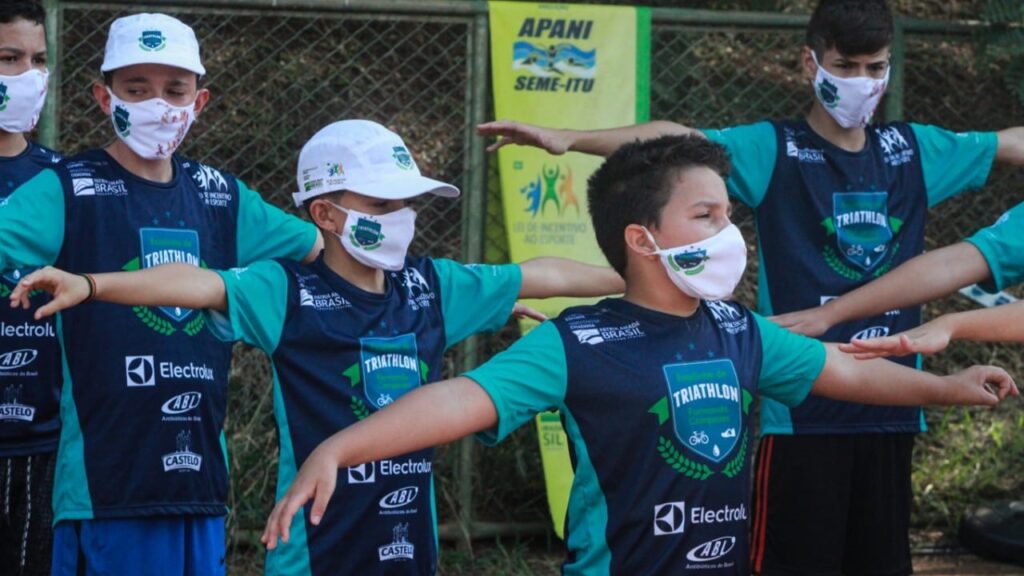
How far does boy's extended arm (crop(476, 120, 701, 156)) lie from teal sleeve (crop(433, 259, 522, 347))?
24.8 inches

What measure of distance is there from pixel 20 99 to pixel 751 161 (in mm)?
2489

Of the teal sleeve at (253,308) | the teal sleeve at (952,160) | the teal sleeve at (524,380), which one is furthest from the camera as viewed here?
the teal sleeve at (952,160)

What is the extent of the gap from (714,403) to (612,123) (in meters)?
3.26

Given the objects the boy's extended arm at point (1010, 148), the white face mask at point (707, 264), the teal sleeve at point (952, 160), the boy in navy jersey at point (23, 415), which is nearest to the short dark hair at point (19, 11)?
the boy in navy jersey at point (23, 415)

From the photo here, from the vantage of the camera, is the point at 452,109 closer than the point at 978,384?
No

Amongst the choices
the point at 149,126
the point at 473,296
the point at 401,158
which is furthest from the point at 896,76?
the point at 149,126

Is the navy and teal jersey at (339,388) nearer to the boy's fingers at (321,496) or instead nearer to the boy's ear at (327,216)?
the boy's ear at (327,216)

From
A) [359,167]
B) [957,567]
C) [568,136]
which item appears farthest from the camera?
[957,567]

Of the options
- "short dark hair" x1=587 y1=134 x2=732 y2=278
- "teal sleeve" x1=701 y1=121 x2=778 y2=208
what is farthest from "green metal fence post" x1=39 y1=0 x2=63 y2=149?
"short dark hair" x1=587 y1=134 x2=732 y2=278

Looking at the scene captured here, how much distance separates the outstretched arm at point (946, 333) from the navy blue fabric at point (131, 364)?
1.95 meters

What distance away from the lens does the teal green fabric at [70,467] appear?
14.3 ft

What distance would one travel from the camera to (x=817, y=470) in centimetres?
522

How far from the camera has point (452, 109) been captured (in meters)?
7.63

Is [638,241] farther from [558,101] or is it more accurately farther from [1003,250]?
[558,101]
